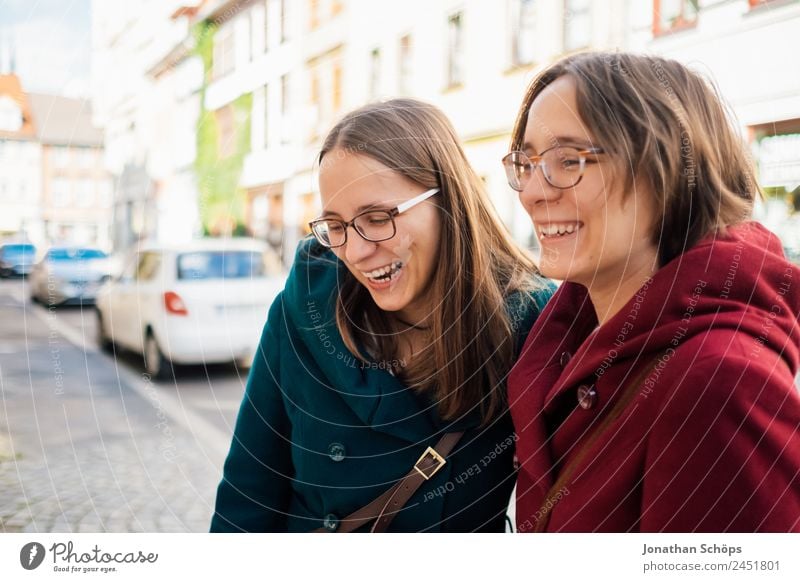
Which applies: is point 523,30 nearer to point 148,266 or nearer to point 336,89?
point 336,89

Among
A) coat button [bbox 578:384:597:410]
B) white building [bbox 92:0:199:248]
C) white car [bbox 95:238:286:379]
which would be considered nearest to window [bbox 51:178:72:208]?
white building [bbox 92:0:199:248]

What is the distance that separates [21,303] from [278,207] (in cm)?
53

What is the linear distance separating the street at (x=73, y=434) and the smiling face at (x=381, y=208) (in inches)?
20.9

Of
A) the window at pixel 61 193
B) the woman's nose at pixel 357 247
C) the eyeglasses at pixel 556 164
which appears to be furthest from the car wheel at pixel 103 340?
the eyeglasses at pixel 556 164

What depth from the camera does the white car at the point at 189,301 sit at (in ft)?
5.60

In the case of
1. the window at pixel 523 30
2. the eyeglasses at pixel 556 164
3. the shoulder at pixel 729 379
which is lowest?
the shoulder at pixel 729 379

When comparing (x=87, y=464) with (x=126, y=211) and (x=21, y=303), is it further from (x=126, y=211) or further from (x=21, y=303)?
(x=126, y=211)

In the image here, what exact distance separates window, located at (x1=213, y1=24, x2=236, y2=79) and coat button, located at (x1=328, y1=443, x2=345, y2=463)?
73cm

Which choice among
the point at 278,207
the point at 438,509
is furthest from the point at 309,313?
the point at 278,207

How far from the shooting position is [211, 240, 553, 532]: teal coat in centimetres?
107

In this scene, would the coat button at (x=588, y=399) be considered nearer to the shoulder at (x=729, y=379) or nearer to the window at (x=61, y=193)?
the shoulder at (x=729, y=379)

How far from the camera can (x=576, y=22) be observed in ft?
4.32

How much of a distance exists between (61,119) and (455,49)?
26.9 inches

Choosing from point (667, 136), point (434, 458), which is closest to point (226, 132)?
point (434, 458)
